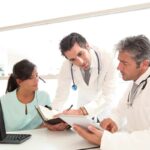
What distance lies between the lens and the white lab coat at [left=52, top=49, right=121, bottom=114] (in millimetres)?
2154

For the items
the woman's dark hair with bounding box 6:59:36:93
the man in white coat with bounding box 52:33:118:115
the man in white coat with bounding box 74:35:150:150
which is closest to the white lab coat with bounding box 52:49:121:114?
the man in white coat with bounding box 52:33:118:115

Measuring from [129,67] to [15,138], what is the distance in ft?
2.54

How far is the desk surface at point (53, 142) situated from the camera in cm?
142

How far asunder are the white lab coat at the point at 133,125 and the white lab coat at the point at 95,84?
330mm

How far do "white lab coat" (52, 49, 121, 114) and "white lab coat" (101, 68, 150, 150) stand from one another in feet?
1.08

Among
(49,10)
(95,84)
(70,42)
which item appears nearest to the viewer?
(70,42)

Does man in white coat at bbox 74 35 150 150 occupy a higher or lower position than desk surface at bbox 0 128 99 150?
higher

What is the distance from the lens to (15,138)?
62.2 inches

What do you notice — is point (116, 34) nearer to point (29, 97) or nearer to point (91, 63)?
point (91, 63)

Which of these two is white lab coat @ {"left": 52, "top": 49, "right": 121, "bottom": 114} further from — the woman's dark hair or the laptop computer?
the laptop computer

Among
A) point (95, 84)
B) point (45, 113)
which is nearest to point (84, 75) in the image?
point (95, 84)

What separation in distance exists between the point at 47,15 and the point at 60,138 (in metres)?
1.55

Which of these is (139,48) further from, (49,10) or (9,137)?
Answer: (49,10)

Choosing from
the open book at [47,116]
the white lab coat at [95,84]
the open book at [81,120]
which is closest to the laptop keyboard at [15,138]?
the open book at [47,116]
